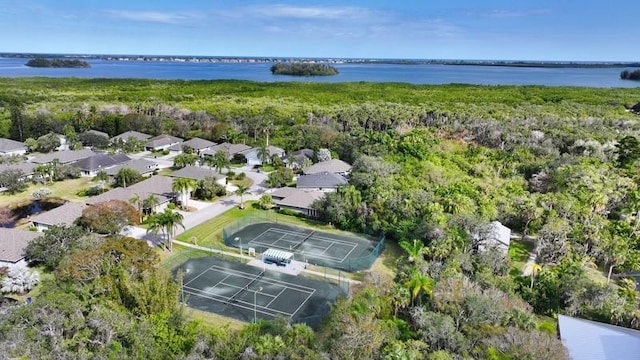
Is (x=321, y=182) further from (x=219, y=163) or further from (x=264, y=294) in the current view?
(x=264, y=294)

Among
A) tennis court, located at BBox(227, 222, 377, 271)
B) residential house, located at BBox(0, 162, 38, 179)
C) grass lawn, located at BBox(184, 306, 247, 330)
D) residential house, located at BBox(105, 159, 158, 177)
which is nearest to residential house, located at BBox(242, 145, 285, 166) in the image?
residential house, located at BBox(105, 159, 158, 177)

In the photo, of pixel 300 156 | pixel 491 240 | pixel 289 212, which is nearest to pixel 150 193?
pixel 289 212

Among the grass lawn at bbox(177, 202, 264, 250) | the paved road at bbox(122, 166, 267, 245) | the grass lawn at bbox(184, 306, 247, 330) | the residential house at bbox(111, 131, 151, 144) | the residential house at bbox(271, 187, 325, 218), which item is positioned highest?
the residential house at bbox(111, 131, 151, 144)

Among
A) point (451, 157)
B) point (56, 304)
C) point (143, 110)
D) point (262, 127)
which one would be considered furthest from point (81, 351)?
point (143, 110)

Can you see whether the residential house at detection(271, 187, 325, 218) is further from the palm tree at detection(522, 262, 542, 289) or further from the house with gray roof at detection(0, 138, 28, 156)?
the house with gray roof at detection(0, 138, 28, 156)

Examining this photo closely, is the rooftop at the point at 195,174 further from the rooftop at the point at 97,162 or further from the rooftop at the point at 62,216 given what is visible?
the rooftop at the point at 62,216

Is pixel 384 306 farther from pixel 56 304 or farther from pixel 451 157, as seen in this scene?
pixel 451 157
